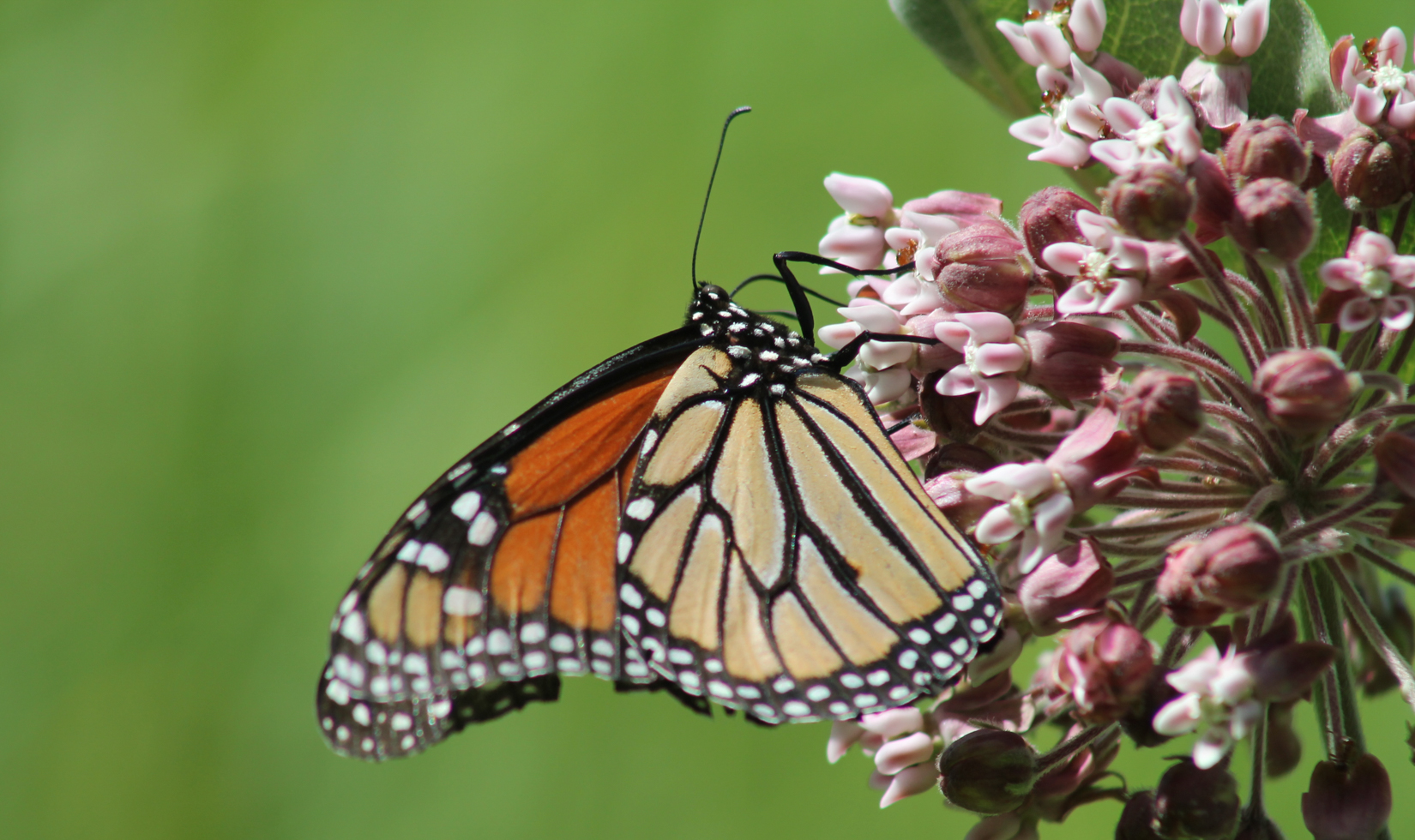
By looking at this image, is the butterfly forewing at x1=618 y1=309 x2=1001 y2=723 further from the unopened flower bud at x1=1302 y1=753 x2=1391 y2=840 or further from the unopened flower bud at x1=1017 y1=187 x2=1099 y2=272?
the unopened flower bud at x1=1302 y1=753 x2=1391 y2=840

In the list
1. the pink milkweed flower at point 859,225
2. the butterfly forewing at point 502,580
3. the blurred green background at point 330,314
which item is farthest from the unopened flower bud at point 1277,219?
the blurred green background at point 330,314

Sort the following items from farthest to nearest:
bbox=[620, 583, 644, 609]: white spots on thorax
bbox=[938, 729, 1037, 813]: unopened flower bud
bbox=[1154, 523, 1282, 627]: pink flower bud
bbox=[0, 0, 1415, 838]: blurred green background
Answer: bbox=[0, 0, 1415, 838]: blurred green background < bbox=[620, 583, 644, 609]: white spots on thorax < bbox=[938, 729, 1037, 813]: unopened flower bud < bbox=[1154, 523, 1282, 627]: pink flower bud

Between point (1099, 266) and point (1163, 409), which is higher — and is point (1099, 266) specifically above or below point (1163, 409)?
above

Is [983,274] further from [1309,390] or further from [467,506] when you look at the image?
[467,506]

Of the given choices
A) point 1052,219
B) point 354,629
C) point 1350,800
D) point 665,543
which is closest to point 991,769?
point 1350,800

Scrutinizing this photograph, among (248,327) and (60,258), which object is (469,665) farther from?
(60,258)

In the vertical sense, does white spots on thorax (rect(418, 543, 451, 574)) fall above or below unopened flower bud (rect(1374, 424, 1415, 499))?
above

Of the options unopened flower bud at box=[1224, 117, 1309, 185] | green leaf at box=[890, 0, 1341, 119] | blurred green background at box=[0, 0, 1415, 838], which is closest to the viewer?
unopened flower bud at box=[1224, 117, 1309, 185]

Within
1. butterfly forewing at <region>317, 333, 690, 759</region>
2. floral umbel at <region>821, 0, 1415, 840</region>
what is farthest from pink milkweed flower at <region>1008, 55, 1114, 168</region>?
butterfly forewing at <region>317, 333, 690, 759</region>

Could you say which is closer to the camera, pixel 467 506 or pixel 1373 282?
pixel 1373 282
